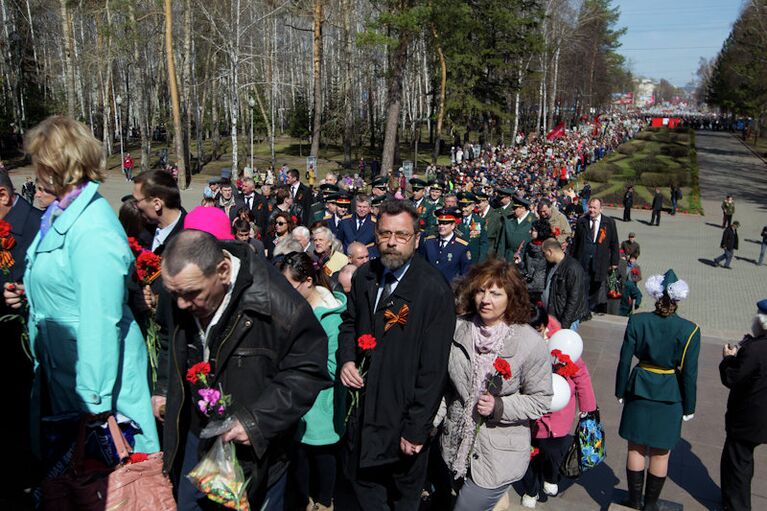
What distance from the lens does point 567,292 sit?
22.6 ft

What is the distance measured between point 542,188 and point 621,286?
10839mm

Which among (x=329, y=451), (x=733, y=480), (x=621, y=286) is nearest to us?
(x=329, y=451)

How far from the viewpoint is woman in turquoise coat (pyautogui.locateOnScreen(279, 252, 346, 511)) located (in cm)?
398

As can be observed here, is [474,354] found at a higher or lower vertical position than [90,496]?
higher

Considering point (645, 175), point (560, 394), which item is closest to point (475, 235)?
point (560, 394)

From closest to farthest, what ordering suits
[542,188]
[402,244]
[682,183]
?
[402,244], [542,188], [682,183]

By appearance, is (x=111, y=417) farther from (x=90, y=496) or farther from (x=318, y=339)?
(x=318, y=339)

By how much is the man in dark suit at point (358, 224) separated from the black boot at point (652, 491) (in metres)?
5.94

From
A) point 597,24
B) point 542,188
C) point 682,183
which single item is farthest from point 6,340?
point 597,24

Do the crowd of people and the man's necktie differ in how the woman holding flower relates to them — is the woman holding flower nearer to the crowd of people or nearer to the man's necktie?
the crowd of people

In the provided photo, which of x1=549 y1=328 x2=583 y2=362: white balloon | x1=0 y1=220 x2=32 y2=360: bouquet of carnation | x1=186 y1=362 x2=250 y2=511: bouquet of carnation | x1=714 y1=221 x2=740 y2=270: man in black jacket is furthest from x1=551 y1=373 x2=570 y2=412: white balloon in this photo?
x1=714 y1=221 x2=740 y2=270: man in black jacket

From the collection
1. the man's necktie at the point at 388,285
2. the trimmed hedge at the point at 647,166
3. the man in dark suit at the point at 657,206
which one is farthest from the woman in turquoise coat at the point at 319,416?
the trimmed hedge at the point at 647,166

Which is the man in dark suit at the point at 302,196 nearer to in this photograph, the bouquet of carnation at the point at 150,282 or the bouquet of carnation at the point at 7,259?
the bouquet of carnation at the point at 7,259

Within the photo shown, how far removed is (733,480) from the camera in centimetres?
457
